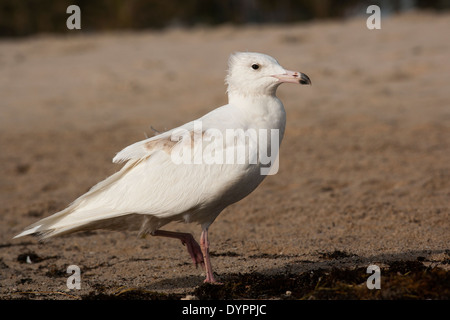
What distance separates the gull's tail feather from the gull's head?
3.33 feet

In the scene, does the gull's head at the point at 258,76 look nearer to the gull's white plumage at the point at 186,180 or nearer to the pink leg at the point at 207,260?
the gull's white plumage at the point at 186,180

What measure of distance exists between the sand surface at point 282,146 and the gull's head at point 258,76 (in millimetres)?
1492

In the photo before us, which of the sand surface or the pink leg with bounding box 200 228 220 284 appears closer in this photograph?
the pink leg with bounding box 200 228 220 284

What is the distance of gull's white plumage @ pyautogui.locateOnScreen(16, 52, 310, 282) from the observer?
5172 mm

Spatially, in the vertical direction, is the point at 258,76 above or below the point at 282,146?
above

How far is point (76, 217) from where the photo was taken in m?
5.43

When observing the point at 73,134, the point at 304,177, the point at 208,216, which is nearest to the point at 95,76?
the point at 73,134

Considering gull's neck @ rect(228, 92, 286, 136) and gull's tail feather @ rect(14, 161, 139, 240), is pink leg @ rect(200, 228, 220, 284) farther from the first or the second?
gull's neck @ rect(228, 92, 286, 136)

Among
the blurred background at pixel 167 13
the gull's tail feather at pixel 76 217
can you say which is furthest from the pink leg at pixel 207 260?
the blurred background at pixel 167 13

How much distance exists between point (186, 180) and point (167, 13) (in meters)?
21.4

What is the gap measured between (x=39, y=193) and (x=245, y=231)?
3.46 metres

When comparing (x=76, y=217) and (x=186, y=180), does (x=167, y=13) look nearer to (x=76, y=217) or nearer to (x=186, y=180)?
(x=76, y=217)

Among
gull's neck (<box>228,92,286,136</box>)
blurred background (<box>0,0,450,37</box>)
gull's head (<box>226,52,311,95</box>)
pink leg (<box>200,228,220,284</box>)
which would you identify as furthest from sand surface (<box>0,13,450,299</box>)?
blurred background (<box>0,0,450,37</box>)

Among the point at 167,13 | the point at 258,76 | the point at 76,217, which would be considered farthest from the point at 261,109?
the point at 167,13
